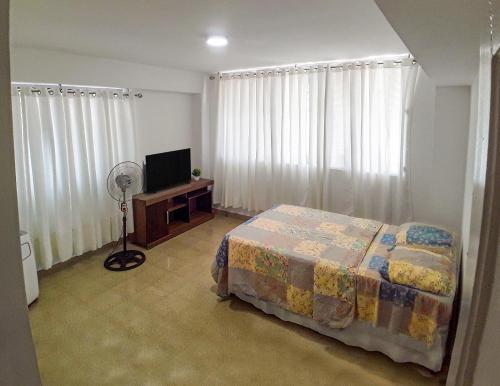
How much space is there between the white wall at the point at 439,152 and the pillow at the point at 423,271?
3.48ft

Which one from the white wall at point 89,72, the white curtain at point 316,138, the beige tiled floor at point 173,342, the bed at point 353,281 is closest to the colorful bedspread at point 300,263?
the bed at point 353,281

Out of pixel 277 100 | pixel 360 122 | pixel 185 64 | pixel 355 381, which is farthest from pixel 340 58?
pixel 355 381

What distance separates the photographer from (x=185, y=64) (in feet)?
13.5

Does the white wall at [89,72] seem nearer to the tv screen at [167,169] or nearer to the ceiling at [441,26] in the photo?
the tv screen at [167,169]

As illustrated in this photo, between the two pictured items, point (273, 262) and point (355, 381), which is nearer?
point (355, 381)

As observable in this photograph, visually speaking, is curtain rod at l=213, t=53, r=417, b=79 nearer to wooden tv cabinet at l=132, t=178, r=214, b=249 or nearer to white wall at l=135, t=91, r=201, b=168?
white wall at l=135, t=91, r=201, b=168

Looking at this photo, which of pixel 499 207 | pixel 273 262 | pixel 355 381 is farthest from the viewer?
pixel 273 262

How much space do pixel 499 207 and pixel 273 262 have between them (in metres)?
2.36

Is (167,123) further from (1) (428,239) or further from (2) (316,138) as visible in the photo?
(1) (428,239)

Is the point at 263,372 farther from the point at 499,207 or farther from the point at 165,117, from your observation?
the point at 165,117

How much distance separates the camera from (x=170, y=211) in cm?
470

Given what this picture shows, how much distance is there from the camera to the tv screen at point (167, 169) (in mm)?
4340

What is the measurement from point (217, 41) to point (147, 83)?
6.40ft

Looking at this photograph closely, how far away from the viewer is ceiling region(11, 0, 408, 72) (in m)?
1.75
